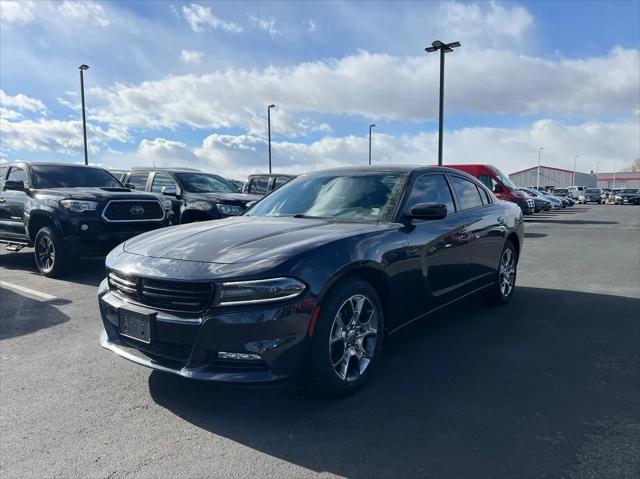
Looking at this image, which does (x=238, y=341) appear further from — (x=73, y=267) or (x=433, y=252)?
(x=73, y=267)

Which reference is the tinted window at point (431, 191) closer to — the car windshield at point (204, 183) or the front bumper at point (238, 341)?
the front bumper at point (238, 341)

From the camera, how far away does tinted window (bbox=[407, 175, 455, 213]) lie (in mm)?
4309

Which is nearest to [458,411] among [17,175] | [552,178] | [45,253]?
[45,253]

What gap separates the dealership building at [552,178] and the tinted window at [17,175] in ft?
342

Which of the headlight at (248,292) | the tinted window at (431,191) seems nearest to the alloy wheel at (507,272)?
the tinted window at (431,191)

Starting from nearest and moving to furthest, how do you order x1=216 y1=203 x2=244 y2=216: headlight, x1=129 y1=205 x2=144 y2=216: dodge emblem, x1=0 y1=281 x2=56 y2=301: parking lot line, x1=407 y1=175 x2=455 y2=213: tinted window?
x1=407 y1=175 x2=455 y2=213: tinted window, x1=0 y1=281 x2=56 y2=301: parking lot line, x1=129 y1=205 x2=144 y2=216: dodge emblem, x1=216 y1=203 x2=244 y2=216: headlight

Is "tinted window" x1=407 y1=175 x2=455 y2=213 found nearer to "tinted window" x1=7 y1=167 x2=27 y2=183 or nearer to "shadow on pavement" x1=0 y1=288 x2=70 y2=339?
"shadow on pavement" x1=0 y1=288 x2=70 y2=339

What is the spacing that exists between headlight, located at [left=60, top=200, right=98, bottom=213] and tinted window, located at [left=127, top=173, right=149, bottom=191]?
11.4 ft

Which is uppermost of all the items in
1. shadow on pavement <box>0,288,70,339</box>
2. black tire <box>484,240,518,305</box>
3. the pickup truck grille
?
the pickup truck grille

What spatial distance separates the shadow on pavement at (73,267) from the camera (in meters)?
7.50

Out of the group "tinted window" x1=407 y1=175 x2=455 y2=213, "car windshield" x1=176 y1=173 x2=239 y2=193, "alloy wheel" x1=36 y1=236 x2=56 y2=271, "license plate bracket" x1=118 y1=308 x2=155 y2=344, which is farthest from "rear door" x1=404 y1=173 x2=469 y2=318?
"car windshield" x1=176 y1=173 x2=239 y2=193

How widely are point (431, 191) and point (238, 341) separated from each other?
249 cm

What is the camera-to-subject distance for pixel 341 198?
14.3 feet

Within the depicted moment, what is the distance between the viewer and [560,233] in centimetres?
1541
